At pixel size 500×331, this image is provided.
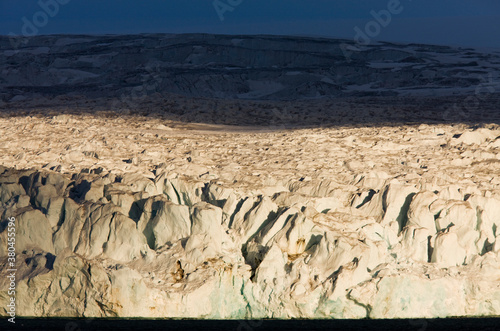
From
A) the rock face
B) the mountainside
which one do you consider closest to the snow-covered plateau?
the rock face

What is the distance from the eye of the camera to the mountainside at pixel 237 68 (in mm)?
31312

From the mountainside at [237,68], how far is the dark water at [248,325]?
1815 cm

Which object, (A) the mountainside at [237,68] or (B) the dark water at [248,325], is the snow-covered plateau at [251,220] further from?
(A) the mountainside at [237,68]

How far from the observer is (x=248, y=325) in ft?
29.1

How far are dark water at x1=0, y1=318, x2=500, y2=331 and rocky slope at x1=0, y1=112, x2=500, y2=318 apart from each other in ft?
0.34

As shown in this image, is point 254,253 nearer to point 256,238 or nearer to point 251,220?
point 256,238

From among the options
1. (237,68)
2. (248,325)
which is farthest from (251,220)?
(237,68)

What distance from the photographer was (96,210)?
985 cm

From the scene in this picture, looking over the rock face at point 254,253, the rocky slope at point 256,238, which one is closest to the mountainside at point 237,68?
the rocky slope at point 256,238

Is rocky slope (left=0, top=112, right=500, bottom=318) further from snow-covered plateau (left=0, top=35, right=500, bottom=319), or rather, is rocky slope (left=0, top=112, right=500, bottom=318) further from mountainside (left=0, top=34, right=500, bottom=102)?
mountainside (left=0, top=34, right=500, bottom=102)

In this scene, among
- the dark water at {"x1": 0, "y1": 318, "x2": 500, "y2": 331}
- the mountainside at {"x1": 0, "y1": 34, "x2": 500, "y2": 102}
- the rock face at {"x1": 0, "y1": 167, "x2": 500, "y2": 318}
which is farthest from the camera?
the mountainside at {"x1": 0, "y1": 34, "x2": 500, "y2": 102}

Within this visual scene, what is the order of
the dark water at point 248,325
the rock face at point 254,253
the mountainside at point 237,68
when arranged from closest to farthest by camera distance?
1. the dark water at point 248,325
2. the rock face at point 254,253
3. the mountainside at point 237,68

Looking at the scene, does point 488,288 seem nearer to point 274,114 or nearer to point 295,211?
point 295,211

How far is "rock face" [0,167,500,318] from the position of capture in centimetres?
879
